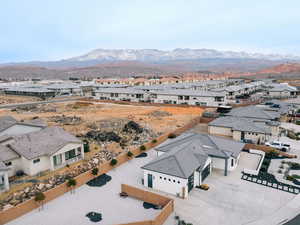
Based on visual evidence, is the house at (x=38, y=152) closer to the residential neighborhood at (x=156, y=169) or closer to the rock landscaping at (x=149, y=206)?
the residential neighborhood at (x=156, y=169)

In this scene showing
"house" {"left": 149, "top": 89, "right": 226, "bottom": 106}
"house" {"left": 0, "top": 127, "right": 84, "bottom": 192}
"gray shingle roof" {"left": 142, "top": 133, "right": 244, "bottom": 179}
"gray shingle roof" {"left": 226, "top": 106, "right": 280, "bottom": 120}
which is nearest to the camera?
"gray shingle roof" {"left": 142, "top": 133, "right": 244, "bottom": 179}

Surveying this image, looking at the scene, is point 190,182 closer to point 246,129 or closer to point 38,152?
point 38,152

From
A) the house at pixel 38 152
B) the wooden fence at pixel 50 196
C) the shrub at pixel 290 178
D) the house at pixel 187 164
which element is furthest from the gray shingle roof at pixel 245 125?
the house at pixel 38 152

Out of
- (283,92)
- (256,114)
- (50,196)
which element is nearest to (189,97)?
(256,114)

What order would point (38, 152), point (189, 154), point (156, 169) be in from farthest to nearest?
point (38, 152)
point (189, 154)
point (156, 169)

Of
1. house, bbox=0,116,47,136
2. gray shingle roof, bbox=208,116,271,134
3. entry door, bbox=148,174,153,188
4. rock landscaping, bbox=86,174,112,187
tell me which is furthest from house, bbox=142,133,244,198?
house, bbox=0,116,47,136

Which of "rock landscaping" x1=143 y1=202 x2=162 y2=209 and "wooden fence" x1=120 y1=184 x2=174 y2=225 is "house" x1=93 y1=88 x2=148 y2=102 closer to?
"wooden fence" x1=120 y1=184 x2=174 y2=225

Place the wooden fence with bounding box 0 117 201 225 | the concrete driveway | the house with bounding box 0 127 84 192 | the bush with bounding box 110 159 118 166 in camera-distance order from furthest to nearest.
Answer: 1. the bush with bounding box 110 159 118 166
2. the house with bounding box 0 127 84 192
3. the concrete driveway
4. the wooden fence with bounding box 0 117 201 225
